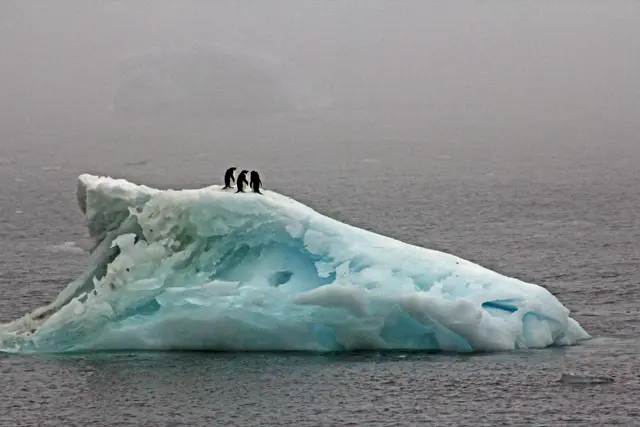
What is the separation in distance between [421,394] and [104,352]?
1090 cm

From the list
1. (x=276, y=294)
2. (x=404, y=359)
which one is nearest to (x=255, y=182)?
(x=276, y=294)

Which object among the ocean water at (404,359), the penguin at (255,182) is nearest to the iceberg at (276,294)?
the penguin at (255,182)

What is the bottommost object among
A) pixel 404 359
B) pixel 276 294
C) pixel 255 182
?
pixel 404 359

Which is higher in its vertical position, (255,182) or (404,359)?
(255,182)

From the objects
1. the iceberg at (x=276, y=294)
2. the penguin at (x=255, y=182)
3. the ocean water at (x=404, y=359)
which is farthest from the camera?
the penguin at (x=255, y=182)

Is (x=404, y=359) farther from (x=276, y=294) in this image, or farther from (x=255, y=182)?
(x=255, y=182)

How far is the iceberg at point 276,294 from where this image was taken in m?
44.1

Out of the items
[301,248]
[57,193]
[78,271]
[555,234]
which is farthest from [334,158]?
[301,248]

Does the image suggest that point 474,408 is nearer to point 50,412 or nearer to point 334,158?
point 50,412

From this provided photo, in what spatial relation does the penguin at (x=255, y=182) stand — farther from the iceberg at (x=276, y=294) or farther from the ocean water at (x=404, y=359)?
the ocean water at (x=404, y=359)

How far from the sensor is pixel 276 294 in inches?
1745

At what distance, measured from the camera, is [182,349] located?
1781 inches

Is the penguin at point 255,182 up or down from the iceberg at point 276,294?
up

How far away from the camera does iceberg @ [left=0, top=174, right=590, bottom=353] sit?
44.1 metres
